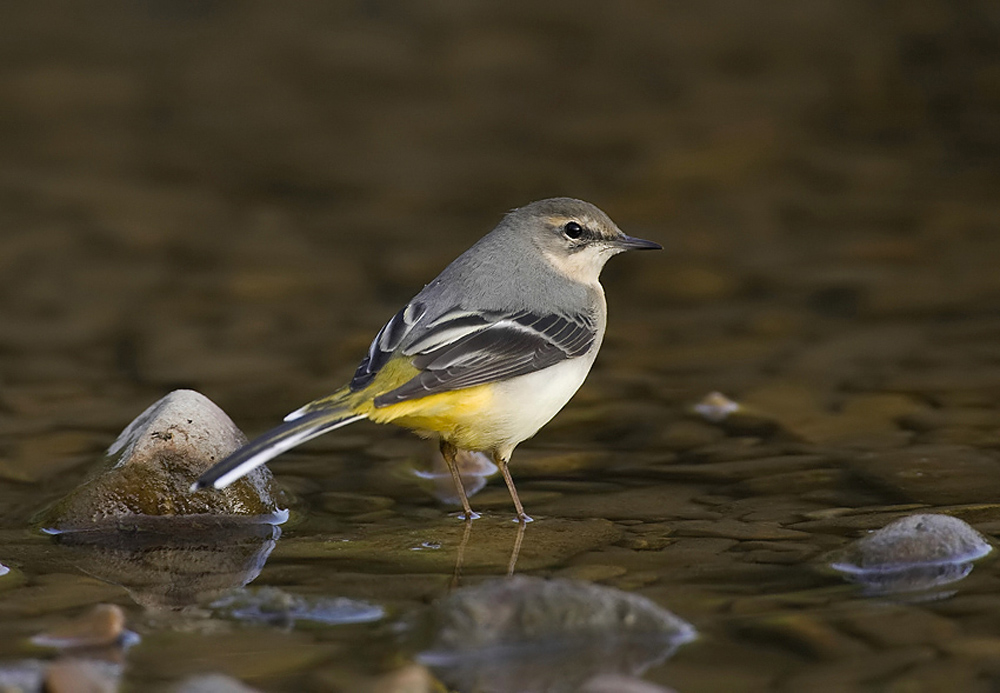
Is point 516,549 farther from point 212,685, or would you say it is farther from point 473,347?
point 212,685

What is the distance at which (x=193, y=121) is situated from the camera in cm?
1496

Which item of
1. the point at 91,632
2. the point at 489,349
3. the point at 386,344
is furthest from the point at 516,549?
the point at 91,632

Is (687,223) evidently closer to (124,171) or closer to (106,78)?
(124,171)

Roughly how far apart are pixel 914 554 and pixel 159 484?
11.5 ft

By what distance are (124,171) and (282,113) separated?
89.6 inches

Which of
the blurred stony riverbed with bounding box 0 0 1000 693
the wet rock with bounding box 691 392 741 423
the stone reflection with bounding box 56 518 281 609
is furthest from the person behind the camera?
the wet rock with bounding box 691 392 741 423

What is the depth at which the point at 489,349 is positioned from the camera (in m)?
6.51

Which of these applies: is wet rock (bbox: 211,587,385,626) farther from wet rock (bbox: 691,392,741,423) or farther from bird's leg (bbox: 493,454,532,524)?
wet rock (bbox: 691,392,741,423)

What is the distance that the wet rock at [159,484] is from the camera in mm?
6445

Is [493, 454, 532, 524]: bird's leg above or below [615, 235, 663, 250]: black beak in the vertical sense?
below

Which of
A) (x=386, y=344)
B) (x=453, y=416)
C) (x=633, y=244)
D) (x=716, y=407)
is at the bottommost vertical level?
(x=716, y=407)

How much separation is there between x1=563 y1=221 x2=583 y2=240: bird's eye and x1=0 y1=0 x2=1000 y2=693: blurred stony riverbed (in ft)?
4.11

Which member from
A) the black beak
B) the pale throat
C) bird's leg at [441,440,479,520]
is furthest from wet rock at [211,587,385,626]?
the black beak

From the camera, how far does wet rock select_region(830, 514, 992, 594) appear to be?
5.44 meters
